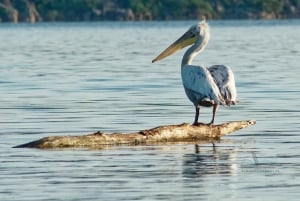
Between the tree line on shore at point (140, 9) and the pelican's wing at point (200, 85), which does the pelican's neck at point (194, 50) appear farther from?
the tree line on shore at point (140, 9)

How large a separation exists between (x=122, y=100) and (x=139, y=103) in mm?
738

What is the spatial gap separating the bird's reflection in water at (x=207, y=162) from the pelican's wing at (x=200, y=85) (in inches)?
33.4

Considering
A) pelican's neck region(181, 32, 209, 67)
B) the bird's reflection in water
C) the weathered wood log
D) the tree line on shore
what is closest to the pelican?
pelican's neck region(181, 32, 209, 67)

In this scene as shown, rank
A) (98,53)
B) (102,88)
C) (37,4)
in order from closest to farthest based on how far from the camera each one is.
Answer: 1. (102,88)
2. (98,53)
3. (37,4)

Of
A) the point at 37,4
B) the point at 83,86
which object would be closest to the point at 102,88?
the point at 83,86

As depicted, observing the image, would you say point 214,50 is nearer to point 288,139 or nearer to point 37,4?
point 288,139

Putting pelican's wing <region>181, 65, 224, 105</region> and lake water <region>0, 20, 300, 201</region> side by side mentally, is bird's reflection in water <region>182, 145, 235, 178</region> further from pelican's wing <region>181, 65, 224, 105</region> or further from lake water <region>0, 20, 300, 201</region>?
pelican's wing <region>181, 65, 224, 105</region>

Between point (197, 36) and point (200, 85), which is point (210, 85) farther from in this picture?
point (197, 36)

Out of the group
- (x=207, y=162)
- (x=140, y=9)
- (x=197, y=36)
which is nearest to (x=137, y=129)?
(x=197, y=36)

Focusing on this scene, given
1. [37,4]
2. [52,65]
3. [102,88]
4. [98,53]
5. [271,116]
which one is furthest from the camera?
[37,4]

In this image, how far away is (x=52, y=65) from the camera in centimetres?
3722

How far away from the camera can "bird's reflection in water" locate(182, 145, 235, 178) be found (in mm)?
13509

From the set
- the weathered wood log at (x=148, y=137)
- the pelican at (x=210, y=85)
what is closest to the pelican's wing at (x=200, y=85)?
the pelican at (x=210, y=85)

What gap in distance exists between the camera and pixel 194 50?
57.3ft
